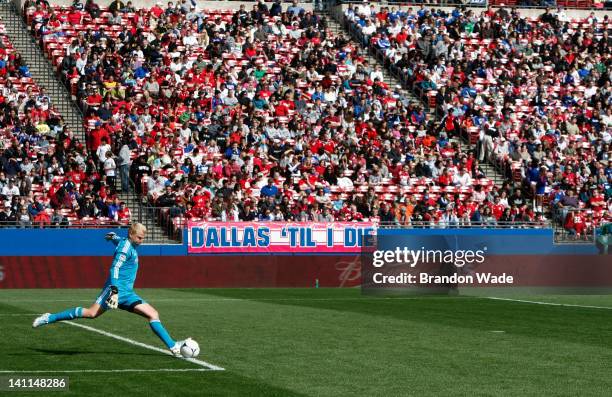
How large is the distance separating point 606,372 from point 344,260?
23290 mm

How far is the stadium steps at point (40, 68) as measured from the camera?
4072 centimetres

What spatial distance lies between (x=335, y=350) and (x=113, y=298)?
132 inches

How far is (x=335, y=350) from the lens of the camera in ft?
55.1

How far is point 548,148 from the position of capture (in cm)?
4503

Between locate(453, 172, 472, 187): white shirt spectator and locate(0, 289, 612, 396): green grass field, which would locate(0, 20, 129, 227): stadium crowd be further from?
locate(453, 172, 472, 187): white shirt spectator

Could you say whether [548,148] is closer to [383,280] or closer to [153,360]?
[383,280]

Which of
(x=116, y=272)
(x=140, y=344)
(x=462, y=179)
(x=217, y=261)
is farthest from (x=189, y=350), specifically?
(x=462, y=179)

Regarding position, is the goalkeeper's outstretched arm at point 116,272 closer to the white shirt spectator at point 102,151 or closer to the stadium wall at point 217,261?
the stadium wall at point 217,261

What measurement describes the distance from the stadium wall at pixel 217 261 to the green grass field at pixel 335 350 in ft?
23.2

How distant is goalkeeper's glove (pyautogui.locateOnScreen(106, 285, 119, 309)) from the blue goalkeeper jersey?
6 centimetres

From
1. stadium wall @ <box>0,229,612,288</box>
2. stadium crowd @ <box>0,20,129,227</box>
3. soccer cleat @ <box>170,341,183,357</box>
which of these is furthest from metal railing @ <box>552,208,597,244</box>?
soccer cleat @ <box>170,341,183,357</box>

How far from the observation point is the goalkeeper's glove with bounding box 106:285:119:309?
1512 centimetres

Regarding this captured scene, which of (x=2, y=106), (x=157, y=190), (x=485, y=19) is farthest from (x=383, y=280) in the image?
(x=485, y=19)

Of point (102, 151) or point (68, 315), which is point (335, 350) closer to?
point (68, 315)
